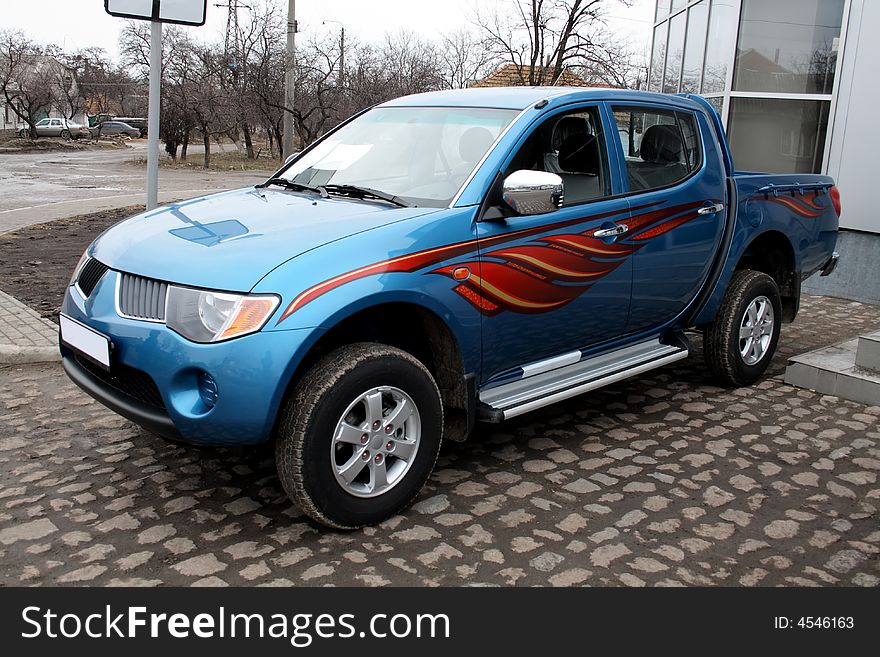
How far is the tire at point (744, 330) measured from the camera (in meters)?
5.60

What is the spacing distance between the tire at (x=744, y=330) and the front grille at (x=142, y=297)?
3.66m

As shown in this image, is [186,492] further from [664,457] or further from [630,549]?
[664,457]

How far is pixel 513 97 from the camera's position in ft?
14.9

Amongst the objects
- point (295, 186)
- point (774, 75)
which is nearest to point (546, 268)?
point (295, 186)

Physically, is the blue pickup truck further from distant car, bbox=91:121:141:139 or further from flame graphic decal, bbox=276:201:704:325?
distant car, bbox=91:121:141:139

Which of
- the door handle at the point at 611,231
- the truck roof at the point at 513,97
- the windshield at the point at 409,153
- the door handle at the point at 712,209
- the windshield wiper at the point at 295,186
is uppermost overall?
the truck roof at the point at 513,97

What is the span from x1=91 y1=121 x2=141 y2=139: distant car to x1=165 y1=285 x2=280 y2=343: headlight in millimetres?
56128

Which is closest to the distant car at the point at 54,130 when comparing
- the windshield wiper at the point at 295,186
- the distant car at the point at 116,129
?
the distant car at the point at 116,129

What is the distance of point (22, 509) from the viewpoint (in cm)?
379

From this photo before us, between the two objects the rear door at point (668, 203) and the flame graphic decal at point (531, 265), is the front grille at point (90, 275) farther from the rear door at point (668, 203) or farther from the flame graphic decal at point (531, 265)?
the rear door at point (668, 203)

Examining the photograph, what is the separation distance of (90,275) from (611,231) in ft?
8.49

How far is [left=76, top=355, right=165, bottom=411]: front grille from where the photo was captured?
136 inches

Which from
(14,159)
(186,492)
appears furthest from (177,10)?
(14,159)

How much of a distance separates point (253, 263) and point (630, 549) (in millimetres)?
1922
